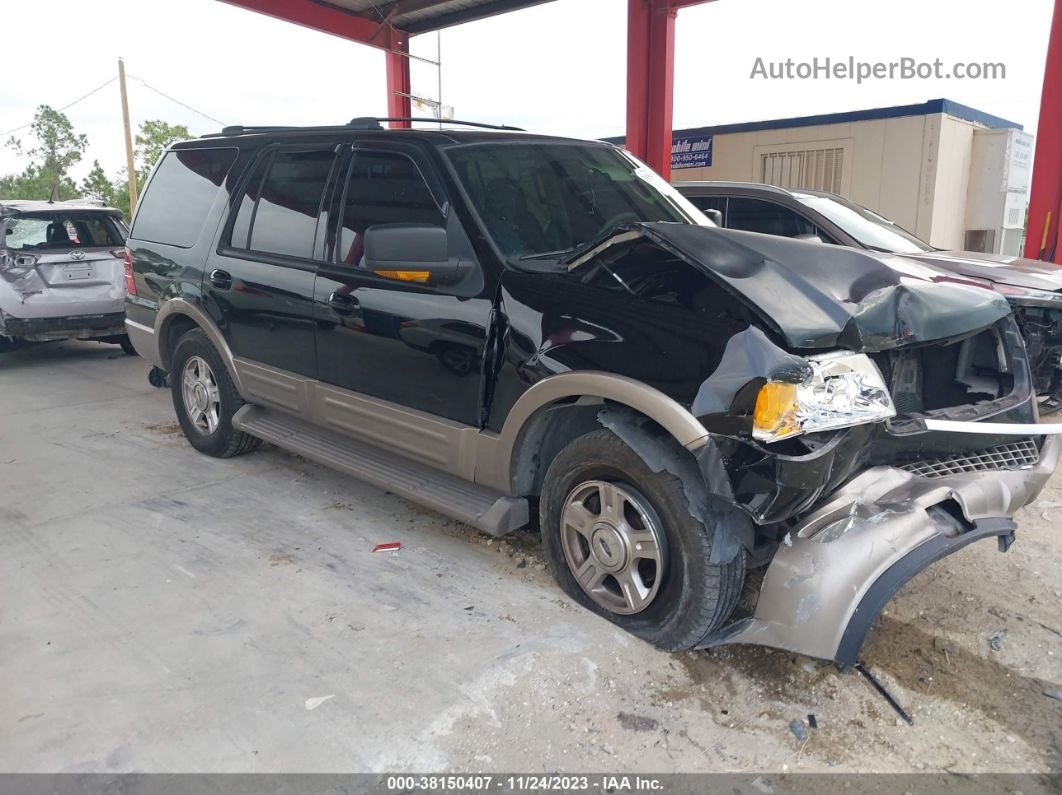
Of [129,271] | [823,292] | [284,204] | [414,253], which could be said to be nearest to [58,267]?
[129,271]

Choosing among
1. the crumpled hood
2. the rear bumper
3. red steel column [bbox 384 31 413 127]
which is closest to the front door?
the crumpled hood

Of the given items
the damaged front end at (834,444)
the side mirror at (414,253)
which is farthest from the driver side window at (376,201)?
the damaged front end at (834,444)

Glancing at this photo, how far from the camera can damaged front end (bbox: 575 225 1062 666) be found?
249cm

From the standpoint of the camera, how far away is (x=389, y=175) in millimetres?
3842

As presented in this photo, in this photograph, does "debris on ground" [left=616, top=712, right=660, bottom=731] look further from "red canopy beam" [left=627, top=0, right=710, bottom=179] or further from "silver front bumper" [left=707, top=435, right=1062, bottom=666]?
"red canopy beam" [left=627, top=0, right=710, bottom=179]

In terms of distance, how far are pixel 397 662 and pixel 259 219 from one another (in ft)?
9.17

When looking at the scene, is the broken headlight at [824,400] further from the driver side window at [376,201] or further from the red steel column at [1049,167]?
the red steel column at [1049,167]

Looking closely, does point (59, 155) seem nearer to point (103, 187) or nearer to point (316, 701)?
point (103, 187)

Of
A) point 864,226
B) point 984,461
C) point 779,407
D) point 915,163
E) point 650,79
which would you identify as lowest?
point 984,461

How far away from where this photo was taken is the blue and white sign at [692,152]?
1223 centimetres

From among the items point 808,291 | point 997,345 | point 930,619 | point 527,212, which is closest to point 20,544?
point 527,212

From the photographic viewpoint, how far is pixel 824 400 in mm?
2506

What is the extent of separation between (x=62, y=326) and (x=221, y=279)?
4783 millimetres

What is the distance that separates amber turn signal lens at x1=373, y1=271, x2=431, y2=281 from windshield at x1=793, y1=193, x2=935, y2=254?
13.3 ft
